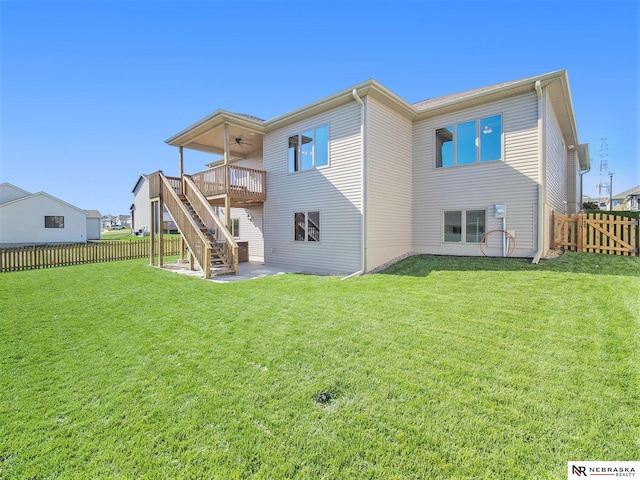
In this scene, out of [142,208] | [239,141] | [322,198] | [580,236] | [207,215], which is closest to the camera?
[580,236]

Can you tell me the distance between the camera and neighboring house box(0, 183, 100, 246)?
87.8ft

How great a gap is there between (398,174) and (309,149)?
3.58 m

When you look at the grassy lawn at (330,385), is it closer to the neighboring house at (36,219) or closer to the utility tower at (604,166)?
the neighboring house at (36,219)

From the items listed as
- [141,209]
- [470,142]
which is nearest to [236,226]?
[470,142]

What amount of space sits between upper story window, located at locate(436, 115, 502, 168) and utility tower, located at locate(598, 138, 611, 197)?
49.4 meters

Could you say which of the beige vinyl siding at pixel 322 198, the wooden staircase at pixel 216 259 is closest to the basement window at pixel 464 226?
the beige vinyl siding at pixel 322 198

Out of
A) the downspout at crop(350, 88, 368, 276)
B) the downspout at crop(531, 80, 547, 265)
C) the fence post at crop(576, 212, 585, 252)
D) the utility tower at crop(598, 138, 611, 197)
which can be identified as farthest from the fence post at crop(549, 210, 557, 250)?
the utility tower at crop(598, 138, 611, 197)

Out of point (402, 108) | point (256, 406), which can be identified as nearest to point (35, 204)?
point (402, 108)

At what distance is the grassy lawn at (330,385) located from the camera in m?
2.29

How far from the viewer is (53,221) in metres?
29.5

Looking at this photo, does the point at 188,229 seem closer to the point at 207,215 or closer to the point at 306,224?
the point at 207,215

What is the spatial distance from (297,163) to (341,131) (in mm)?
2425

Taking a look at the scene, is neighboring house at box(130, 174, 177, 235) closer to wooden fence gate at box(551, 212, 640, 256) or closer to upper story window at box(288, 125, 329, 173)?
upper story window at box(288, 125, 329, 173)

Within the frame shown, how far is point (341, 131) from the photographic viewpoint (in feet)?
33.6
